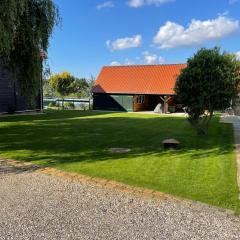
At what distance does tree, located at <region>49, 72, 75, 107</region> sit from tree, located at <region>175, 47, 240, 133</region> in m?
43.1

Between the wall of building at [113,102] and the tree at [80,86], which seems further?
the tree at [80,86]

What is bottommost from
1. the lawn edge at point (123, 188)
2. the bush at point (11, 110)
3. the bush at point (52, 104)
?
the lawn edge at point (123, 188)

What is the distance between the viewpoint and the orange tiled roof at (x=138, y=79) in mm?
35625

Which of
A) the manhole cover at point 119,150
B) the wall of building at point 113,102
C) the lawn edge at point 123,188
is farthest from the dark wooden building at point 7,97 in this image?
the lawn edge at point 123,188

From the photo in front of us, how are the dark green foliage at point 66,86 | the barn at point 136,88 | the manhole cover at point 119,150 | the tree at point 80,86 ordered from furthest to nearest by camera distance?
the tree at point 80,86 < the dark green foliage at point 66,86 < the barn at point 136,88 < the manhole cover at point 119,150

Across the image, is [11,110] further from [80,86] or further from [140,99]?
[80,86]

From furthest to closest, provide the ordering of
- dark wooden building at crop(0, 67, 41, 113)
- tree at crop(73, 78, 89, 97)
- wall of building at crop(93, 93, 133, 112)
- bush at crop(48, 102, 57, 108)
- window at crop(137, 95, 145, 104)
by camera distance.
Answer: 1. tree at crop(73, 78, 89, 97)
2. bush at crop(48, 102, 57, 108)
3. window at crop(137, 95, 145, 104)
4. wall of building at crop(93, 93, 133, 112)
5. dark wooden building at crop(0, 67, 41, 113)

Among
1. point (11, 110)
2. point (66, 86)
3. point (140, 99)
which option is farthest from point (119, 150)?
point (66, 86)

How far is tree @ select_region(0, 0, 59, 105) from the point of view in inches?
426

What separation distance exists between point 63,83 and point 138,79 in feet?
71.3

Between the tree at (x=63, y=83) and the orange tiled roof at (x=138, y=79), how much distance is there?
1659cm

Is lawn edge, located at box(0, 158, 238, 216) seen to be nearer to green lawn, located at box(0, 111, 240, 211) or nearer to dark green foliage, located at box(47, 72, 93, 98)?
green lawn, located at box(0, 111, 240, 211)

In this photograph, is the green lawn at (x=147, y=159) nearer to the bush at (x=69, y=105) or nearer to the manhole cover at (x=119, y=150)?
the manhole cover at (x=119, y=150)

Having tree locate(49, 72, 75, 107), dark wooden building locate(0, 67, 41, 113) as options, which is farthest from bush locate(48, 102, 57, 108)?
tree locate(49, 72, 75, 107)
